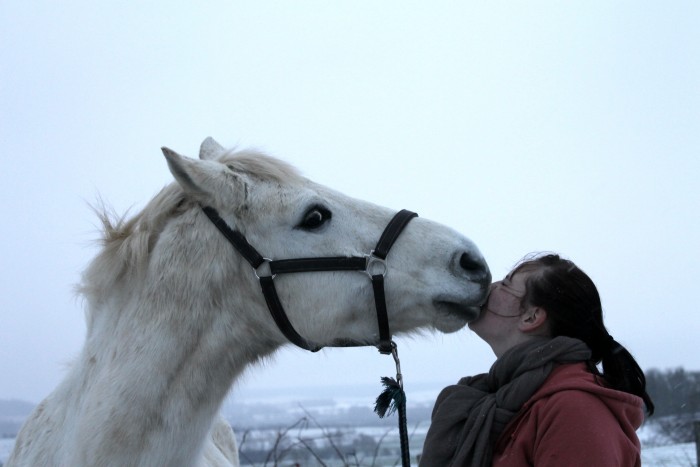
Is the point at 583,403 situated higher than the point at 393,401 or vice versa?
the point at 583,403

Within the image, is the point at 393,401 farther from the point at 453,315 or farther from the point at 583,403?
the point at 583,403

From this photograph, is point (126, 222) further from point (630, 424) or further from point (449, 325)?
point (630, 424)

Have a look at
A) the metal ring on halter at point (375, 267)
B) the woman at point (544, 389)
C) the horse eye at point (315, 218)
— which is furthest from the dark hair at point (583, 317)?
the horse eye at point (315, 218)

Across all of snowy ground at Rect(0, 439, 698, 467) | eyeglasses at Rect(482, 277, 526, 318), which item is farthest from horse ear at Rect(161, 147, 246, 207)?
snowy ground at Rect(0, 439, 698, 467)

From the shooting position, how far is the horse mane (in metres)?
2.65

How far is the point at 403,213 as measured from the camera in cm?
270

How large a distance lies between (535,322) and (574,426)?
0.50 meters

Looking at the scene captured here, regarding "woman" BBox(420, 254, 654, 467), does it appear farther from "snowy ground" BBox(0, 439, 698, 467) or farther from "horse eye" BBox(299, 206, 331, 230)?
"snowy ground" BBox(0, 439, 698, 467)

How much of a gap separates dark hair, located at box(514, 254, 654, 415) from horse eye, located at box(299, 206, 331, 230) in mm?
863

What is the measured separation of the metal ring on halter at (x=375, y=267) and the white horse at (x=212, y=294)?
4 cm

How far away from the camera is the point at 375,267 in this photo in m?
2.59

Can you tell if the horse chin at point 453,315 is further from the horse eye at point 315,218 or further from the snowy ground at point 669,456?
the snowy ground at point 669,456

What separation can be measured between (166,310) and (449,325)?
3.57 ft

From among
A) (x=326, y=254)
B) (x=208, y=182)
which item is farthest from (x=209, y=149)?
(x=326, y=254)
